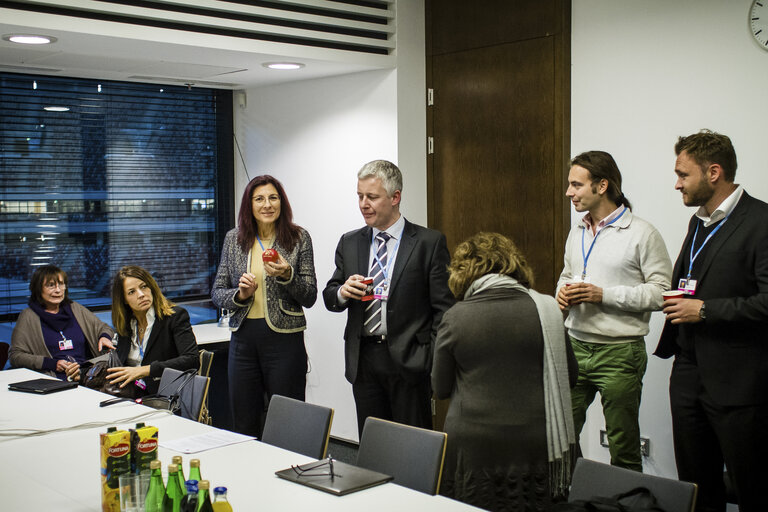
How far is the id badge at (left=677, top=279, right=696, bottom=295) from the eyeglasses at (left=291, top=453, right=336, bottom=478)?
1.73m

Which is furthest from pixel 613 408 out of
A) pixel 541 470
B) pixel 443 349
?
pixel 443 349

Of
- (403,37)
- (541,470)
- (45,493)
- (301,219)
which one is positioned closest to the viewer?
(45,493)

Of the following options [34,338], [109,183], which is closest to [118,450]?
[34,338]

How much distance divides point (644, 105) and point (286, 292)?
2.24m

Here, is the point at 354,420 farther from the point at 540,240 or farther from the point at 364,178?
the point at 364,178

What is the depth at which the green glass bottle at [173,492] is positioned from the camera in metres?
2.18

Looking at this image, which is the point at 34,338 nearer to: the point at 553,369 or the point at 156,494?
the point at 156,494

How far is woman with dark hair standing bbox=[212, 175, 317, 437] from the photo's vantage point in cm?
441

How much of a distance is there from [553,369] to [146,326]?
2.56 m

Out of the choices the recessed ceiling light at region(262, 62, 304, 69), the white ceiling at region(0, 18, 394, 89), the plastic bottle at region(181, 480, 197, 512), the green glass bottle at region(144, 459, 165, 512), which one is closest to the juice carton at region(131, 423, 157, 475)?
the green glass bottle at region(144, 459, 165, 512)

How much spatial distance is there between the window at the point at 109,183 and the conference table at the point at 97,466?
2.12m

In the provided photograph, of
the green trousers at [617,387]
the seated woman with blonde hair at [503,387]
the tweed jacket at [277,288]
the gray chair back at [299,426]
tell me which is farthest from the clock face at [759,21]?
Answer: the gray chair back at [299,426]

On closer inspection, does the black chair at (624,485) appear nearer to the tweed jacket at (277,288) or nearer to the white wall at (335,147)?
the tweed jacket at (277,288)

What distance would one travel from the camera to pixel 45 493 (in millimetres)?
2631
